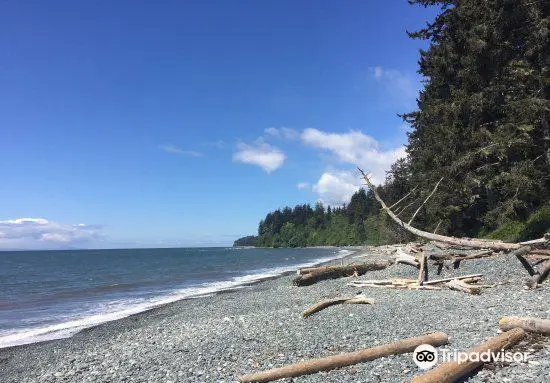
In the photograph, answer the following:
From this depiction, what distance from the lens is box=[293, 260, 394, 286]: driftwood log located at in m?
21.6

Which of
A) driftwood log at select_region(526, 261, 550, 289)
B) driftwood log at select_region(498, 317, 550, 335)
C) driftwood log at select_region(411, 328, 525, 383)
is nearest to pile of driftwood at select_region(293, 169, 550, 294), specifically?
driftwood log at select_region(526, 261, 550, 289)

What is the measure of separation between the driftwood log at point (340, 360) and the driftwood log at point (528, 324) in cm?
104

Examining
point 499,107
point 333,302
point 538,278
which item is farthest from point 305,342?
point 499,107

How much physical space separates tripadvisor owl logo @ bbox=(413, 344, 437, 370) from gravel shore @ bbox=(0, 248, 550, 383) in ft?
0.46

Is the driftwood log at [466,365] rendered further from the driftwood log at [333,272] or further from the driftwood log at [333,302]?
the driftwood log at [333,272]

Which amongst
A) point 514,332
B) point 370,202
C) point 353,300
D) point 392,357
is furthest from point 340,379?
point 370,202

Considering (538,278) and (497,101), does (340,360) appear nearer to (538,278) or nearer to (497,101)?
(538,278)

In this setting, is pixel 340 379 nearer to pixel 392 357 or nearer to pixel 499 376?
pixel 392 357

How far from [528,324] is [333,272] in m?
15.1

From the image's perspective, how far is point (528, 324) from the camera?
6.70 meters

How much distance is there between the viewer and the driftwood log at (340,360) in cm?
652

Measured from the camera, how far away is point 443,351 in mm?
6730

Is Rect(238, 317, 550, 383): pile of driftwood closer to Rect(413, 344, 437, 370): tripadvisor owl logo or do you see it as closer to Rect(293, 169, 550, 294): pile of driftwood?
Rect(413, 344, 437, 370): tripadvisor owl logo

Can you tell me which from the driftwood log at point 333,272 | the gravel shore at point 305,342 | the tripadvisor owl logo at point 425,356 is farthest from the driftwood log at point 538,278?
the driftwood log at point 333,272
